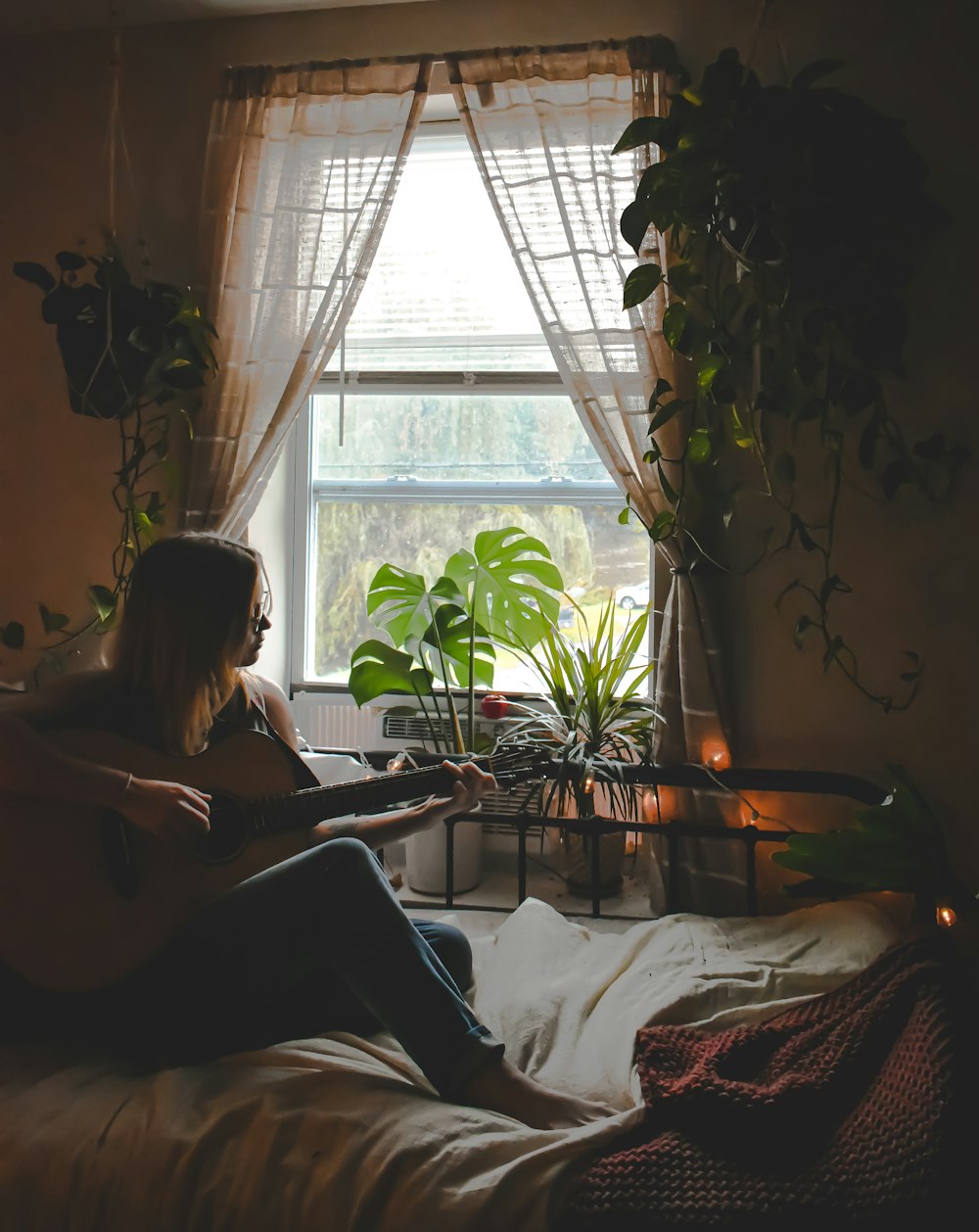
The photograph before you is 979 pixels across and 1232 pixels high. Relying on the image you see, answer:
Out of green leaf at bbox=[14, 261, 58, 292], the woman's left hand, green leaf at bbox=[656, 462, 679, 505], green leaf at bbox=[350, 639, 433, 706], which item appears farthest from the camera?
green leaf at bbox=[350, 639, 433, 706]

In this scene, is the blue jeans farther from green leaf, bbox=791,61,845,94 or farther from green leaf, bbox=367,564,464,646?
green leaf, bbox=791,61,845,94

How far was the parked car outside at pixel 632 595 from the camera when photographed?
2566 mm

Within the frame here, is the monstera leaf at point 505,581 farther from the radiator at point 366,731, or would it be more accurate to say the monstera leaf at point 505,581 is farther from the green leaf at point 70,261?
the green leaf at point 70,261

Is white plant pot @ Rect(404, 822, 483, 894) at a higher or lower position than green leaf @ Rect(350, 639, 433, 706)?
lower

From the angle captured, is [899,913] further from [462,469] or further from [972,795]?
[462,469]

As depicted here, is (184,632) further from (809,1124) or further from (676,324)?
(676,324)

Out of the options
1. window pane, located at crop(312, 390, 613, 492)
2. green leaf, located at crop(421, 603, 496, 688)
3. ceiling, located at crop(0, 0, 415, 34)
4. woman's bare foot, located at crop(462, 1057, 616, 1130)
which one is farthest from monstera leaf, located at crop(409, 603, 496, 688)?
ceiling, located at crop(0, 0, 415, 34)

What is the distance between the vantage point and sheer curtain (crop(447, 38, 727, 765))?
222 centimetres

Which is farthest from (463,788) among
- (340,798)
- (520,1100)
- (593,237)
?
(593,237)

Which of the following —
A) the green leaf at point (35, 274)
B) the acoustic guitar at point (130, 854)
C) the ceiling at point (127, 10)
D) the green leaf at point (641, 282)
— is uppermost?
the ceiling at point (127, 10)

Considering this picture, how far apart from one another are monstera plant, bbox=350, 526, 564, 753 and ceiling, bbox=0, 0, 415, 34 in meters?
1.35

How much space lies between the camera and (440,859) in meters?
2.44

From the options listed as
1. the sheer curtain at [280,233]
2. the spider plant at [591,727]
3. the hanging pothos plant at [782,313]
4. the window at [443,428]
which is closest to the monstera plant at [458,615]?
the spider plant at [591,727]

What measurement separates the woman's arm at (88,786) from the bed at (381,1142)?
33cm
